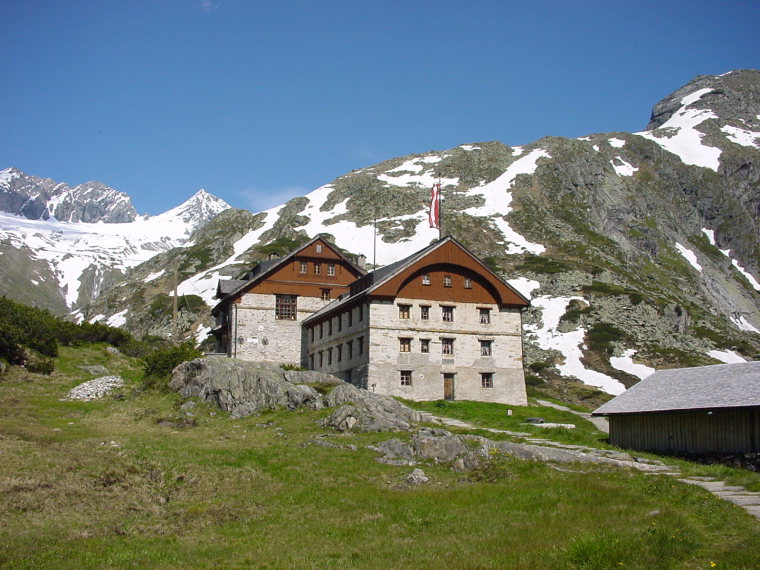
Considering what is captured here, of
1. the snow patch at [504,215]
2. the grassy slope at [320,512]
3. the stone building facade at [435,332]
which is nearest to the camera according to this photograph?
the grassy slope at [320,512]

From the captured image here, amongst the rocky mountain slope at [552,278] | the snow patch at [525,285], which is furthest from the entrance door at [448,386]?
the snow patch at [525,285]

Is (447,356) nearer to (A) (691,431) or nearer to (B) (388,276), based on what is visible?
(B) (388,276)

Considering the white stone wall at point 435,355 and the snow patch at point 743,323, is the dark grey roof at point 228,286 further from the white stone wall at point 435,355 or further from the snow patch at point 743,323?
the snow patch at point 743,323

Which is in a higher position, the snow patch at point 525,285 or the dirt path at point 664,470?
the snow patch at point 525,285

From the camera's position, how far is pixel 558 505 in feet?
69.5

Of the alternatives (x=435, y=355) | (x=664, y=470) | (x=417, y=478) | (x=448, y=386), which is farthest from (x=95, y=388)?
(x=664, y=470)

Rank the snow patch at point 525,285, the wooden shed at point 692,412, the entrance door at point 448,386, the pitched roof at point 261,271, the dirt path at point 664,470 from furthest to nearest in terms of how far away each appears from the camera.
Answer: the snow patch at point 525,285 → the pitched roof at point 261,271 → the entrance door at point 448,386 → the wooden shed at point 692,412 → the dirt path at point 664,470

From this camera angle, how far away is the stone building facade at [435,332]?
56719mm

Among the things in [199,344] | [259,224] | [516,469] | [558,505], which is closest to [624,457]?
[516,469]

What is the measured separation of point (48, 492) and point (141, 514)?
9.54 ft

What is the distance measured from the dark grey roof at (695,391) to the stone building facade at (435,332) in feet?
60.8

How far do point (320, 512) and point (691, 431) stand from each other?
792 inches

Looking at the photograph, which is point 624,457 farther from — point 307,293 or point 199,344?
point 199,344

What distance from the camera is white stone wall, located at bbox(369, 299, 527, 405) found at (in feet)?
185
